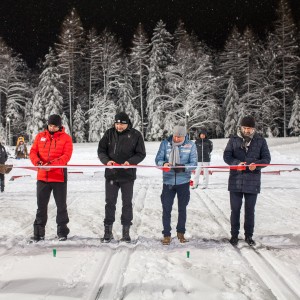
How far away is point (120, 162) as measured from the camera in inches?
219

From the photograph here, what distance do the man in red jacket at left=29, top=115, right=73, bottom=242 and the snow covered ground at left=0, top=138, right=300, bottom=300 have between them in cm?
28

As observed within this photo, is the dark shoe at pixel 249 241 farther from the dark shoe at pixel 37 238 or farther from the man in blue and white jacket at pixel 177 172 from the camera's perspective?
the dark shoe at pixel 37 238

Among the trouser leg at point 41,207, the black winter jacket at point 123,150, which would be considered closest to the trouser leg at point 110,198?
the black winter jacket at point 123,150

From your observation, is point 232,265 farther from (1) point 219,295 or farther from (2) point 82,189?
(2) point 82,189

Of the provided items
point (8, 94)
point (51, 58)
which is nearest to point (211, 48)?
point (51, 58)

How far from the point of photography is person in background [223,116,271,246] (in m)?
5.41

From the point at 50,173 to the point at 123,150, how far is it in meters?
1.15

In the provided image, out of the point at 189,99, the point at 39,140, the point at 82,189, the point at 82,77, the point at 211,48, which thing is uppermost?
the point at 211,48

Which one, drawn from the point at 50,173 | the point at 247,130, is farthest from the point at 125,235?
the point at 247,130

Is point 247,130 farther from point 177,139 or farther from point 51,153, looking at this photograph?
point 51,153

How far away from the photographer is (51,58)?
143ft

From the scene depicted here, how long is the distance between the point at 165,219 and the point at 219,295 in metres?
2.00

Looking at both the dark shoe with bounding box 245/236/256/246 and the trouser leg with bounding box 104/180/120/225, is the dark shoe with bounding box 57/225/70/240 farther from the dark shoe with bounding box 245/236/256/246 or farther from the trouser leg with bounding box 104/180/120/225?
the dark shoe with bounding box 245/236/256/246

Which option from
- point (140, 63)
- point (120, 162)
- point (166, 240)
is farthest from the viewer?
point (140, 63)
